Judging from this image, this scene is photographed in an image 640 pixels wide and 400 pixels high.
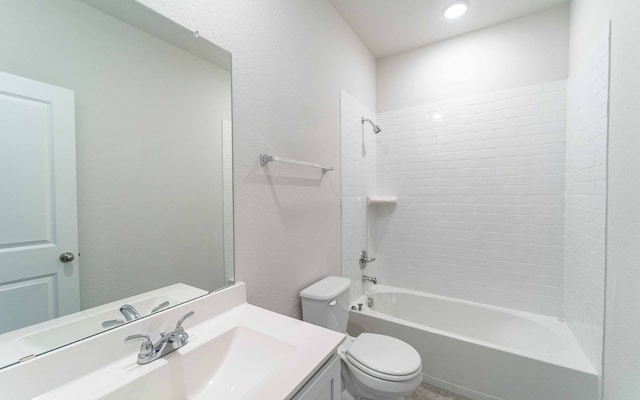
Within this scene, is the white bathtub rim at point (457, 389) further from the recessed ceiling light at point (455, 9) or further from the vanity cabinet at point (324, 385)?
the recessed ceiling light at point (455, 9)

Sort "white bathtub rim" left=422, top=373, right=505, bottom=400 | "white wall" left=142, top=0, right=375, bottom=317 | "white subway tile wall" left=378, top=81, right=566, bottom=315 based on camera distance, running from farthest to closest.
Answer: "white subway tile wall" left=378, top=81, right=566, bottom=315
"white bathtub rim" left=422, top=373, right=505, bottom=400
"white wall" left=142, top=0, right=375, bottom=317

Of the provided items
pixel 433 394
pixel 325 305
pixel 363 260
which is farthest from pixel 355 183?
pixel 433 394

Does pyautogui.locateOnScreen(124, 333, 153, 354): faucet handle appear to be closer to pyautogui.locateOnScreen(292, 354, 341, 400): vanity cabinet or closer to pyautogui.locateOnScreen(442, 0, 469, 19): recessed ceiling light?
pyautogui.locateOnScreen(292, 354, 341, 400): vanity cabinet

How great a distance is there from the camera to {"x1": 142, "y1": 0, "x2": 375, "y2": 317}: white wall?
46.4 inches

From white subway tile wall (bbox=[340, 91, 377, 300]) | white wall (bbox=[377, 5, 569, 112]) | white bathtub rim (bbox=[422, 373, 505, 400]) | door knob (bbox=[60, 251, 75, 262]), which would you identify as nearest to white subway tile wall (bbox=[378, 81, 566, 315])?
white wall (bbox=[377, 5, 569, 112])

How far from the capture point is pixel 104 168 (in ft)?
2.59

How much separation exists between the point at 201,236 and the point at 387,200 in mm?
1811

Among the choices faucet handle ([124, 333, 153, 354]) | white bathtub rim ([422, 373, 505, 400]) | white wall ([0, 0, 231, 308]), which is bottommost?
white bathtub rim ([422, 373, 505, 400])

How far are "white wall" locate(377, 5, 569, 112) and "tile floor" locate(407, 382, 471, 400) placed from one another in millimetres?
2356

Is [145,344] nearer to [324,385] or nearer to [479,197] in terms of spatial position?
[324,385]

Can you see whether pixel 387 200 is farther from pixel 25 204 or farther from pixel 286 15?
pixel 25 204

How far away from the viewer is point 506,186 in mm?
2133

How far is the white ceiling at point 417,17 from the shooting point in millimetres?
1887

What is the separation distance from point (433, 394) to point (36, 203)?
2.30m
